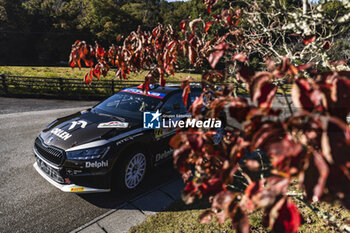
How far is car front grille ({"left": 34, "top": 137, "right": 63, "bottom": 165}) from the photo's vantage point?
139 inches

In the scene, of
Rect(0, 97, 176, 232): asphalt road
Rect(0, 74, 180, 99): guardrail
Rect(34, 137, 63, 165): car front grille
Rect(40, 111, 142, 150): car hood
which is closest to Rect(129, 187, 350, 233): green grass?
Rect(0, 97, 176, 232): asphalt road

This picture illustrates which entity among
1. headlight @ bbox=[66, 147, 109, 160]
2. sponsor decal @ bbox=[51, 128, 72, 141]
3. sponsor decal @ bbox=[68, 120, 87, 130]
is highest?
sponsor decal @ bbox=[68, 120, 87, 130]

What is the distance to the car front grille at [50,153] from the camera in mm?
3527

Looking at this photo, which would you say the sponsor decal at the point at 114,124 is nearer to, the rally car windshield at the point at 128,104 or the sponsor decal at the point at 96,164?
the rally car windshield at the point at 128,104

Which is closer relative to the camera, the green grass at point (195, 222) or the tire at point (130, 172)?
the green grass at point (195, 222)

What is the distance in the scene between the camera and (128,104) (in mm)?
4824

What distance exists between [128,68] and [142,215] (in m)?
2.16

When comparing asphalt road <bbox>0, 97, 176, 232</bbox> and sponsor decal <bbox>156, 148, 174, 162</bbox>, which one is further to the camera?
sponsor decal <bbox>156, 148, 174, 162</bbox>

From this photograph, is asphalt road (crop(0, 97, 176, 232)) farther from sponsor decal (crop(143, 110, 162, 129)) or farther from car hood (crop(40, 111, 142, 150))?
sponsor decal (crop(143, 110, 162, 129))

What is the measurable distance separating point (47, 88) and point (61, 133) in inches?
457

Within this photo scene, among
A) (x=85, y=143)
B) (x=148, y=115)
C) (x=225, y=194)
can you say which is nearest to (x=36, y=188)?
(x=85, y=143)

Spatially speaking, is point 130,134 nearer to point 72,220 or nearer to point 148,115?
point 148,115

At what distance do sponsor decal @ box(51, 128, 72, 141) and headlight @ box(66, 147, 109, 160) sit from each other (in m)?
0.40

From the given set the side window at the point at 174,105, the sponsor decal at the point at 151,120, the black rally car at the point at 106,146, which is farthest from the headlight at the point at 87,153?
the side window at the point at 174,105
